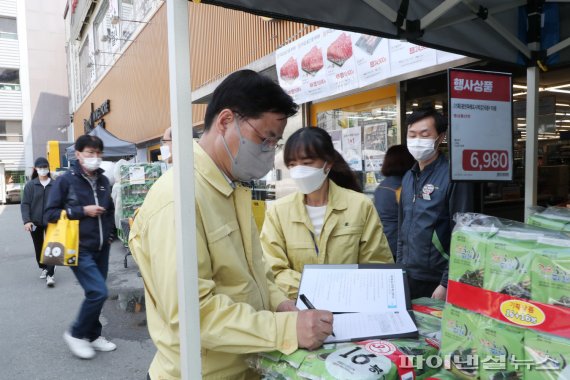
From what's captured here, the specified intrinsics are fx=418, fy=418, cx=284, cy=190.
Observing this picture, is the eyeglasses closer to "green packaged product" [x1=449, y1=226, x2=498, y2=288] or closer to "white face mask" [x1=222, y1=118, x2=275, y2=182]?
"white face mask" [x1=222, y1=118, x2=275, y2=182]

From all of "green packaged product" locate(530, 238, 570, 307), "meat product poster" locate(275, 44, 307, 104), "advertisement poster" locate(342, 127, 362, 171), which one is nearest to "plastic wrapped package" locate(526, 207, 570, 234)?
"green packaged product" locate(530, 238, 570, 307)

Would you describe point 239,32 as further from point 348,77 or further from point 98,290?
point 98,290

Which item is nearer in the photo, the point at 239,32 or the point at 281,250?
the point at 281,250

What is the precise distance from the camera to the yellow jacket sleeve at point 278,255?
209cm

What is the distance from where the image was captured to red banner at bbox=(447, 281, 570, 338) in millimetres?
960

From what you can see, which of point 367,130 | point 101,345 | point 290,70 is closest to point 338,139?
point 367,130

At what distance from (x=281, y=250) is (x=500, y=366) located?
131 centimetres

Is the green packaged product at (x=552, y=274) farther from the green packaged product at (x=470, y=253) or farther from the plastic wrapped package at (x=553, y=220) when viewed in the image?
the plastic wrapped package at (x=553, y=220)

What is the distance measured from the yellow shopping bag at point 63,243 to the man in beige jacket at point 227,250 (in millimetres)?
2955

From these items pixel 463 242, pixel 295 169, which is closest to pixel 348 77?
pixel 295 169

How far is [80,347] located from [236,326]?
3575 mm

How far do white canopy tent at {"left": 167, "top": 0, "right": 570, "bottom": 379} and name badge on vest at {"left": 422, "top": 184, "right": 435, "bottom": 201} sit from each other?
1.78 feet

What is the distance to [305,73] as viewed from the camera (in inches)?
235

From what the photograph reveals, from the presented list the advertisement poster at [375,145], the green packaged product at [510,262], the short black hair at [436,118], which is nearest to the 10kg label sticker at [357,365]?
the green packaged product at [510,262]
